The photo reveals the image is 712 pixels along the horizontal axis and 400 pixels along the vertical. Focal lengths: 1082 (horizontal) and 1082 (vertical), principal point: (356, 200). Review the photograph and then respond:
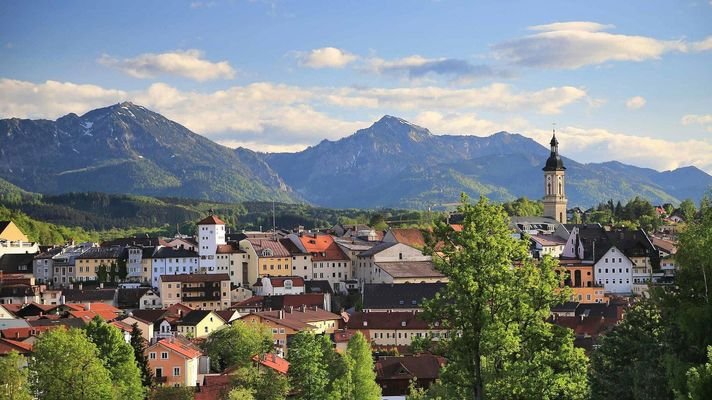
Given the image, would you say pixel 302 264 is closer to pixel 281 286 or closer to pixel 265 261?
pixel 265 261

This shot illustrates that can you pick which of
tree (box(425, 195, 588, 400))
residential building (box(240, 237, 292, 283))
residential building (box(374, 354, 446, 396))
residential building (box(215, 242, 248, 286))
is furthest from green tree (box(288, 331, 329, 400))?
residential building (box(215, 242, 248, 286))

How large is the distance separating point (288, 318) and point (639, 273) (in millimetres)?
40469

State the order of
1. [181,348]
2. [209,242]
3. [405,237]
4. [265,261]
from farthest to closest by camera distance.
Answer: [405,237], [209,242], [265,261], [181,348]

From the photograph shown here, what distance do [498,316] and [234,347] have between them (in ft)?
167

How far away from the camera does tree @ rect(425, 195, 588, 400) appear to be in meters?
20.7

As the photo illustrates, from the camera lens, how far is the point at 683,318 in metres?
28.9

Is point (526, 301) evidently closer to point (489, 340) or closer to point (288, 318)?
point (489, 340)

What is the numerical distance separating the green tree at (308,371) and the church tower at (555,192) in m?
100

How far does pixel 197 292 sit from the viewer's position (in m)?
101

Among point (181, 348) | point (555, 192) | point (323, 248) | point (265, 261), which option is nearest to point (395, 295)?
point (265, 261)

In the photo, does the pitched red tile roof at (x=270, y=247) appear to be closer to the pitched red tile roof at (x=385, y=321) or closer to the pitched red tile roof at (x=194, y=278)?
the pitched red tile roof at (x=194, y=278)

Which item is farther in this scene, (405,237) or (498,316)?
(405,237)

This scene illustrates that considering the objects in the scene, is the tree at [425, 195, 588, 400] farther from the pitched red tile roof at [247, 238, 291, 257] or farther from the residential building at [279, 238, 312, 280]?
the residential building at [279, 238, 312, 280]

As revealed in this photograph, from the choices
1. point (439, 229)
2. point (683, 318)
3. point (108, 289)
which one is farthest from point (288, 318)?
point (439, 229)
